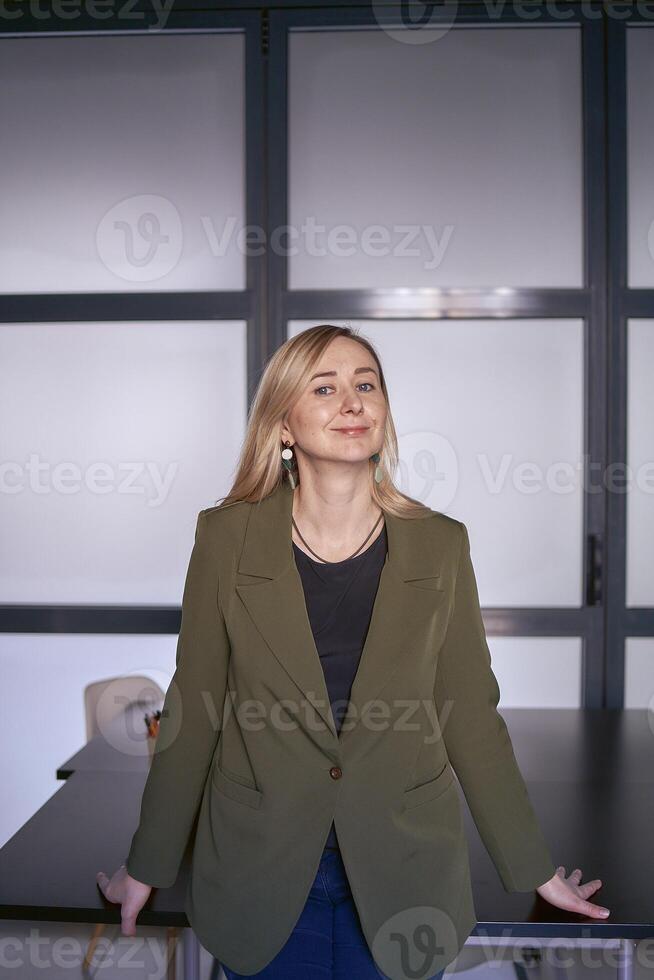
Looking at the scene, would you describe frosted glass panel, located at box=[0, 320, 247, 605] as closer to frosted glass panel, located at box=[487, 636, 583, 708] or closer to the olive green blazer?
frosted glass panel, located at box=[487, 636, 583, 708]

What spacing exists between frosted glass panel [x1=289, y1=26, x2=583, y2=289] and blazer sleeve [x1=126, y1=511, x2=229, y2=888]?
6.48 feet

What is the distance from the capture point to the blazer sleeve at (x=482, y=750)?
130 centimetres

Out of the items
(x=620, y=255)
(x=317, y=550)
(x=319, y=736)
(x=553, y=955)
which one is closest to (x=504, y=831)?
(x=319, y=736)

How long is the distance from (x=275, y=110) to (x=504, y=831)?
2555mm

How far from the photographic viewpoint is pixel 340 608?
1299 millimetres

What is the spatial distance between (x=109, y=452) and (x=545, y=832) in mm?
2056

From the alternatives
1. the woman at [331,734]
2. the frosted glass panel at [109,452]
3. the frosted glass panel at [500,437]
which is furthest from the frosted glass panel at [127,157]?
the woman at [331,734]

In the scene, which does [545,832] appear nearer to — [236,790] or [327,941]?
[327,941]

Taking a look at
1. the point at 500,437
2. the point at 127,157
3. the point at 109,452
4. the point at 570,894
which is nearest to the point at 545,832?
the point at 570,894

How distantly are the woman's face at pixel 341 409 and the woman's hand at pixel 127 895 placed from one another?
0.75 m

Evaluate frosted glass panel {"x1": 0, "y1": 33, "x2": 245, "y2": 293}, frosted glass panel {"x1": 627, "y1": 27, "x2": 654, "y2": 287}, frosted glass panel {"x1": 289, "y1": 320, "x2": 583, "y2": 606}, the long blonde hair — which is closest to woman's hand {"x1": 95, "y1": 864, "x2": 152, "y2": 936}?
the long blonde hair

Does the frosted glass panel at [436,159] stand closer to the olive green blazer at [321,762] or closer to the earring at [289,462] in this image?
the earring at [289,462]

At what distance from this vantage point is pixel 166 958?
2.38 metres

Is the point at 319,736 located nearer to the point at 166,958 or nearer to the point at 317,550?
the point at 317,550
